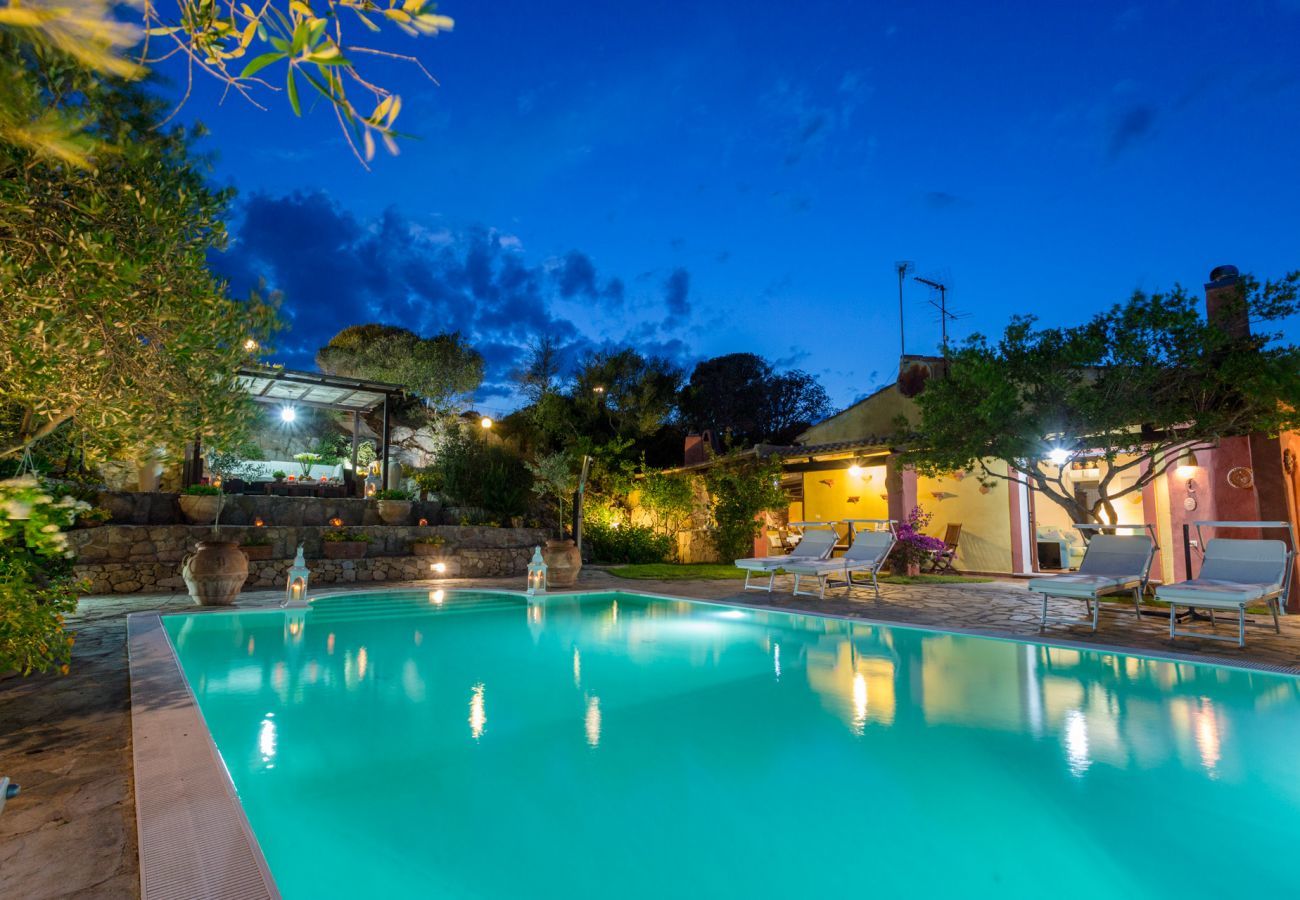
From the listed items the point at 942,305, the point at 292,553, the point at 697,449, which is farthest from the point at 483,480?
the point at 942,305

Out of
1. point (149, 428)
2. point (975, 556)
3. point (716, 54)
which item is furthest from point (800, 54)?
point (149, 428)

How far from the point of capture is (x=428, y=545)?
573 inches

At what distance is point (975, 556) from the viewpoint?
15.2 m

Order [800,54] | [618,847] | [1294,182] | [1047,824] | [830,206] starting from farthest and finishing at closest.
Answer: [830,206] < [1294,182] < [800,54] < [1047,824] < [618,847]

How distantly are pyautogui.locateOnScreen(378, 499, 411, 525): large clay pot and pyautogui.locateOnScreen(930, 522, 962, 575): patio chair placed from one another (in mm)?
12267

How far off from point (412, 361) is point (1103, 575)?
75.5 feet

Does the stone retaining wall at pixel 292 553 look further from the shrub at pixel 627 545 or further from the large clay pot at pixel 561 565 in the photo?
the large clay pot at pixel 561 565

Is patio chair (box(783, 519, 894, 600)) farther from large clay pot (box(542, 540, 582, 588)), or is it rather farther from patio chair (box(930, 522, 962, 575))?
patio chair (box(930, 522, 962, 575))

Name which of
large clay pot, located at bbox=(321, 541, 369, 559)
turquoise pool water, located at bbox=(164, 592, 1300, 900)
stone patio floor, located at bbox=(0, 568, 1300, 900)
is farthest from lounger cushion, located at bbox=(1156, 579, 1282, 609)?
large clay pot, located at bbox=(321, 541, 369, 559)

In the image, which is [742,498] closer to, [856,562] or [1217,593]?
[856,562]

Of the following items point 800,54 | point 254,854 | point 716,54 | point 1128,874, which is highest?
point 800,54

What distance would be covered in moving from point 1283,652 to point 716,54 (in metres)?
15.5

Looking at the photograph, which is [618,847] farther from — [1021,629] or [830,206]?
[830,206]

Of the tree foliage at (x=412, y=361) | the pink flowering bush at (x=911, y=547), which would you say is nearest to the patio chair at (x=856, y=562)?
the pink flowering bush at (x=911, y=547)
